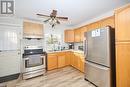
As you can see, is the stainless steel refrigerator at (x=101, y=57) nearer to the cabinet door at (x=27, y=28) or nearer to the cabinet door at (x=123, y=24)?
the cabinet door at (x=123, y=24)

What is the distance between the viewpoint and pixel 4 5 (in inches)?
102

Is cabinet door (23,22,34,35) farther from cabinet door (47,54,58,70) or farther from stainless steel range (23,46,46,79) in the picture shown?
cabinet door (47,54,58,70)

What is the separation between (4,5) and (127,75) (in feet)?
→ 11.3

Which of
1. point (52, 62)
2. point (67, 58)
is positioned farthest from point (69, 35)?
point (52, 62)

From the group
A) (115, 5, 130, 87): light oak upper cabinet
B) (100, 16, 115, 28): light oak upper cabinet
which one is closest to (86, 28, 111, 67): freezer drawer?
(115, 5, 130, 87): light oak upper cabinet

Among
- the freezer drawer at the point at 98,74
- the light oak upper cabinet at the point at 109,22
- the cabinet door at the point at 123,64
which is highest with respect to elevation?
the light oak upper cabinet at the point at 109,22

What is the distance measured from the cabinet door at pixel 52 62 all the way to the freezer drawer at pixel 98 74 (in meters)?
1.88

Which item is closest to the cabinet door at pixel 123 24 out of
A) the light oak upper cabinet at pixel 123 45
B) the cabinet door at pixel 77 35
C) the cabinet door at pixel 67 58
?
the light oak upper cabinet at pixel 123 45

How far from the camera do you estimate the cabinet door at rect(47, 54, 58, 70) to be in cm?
449

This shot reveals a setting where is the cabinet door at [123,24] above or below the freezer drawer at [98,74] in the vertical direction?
above

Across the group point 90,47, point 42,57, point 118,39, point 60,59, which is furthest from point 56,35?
point 118,39

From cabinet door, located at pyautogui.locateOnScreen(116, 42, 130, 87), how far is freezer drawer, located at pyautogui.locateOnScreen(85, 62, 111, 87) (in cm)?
33

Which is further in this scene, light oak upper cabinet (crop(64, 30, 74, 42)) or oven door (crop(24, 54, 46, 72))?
light oak upper cabinet (crop(64, 30, 74, 42))

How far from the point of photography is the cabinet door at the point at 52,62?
449cm
